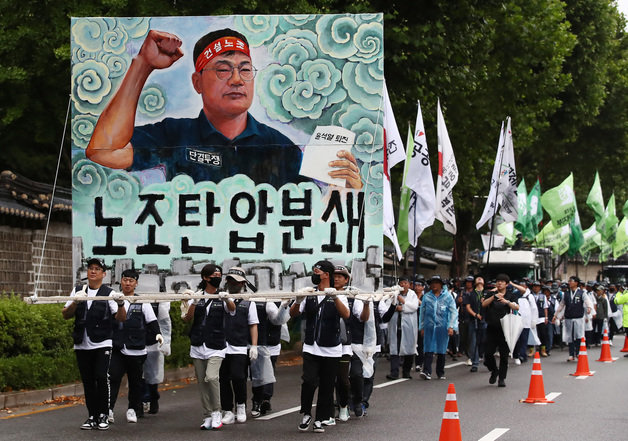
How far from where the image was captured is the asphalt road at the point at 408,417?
454 inches

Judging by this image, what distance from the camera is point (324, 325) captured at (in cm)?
1180

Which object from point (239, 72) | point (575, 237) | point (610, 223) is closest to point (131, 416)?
point (239, 72)

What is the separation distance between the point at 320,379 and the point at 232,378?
1072mm

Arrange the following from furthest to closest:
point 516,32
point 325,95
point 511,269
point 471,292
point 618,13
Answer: point 618,13, point 511,269, point 516,32, point 471,292, point 325,95

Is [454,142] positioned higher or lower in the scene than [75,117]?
higher

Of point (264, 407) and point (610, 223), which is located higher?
point (610, 223)

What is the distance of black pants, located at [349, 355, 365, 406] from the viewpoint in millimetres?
12945

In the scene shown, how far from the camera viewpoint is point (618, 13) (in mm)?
47125

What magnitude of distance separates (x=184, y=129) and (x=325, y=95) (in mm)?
1851

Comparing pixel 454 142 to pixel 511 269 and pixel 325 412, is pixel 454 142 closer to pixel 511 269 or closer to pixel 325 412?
pixel 511 269

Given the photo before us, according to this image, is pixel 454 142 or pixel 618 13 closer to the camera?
pixel 454 142

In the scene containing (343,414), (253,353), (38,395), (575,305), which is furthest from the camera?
(575,305)

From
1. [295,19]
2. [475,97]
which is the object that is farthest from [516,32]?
[295,19]

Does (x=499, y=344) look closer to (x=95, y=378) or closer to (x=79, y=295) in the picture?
(x=95, y=378)
